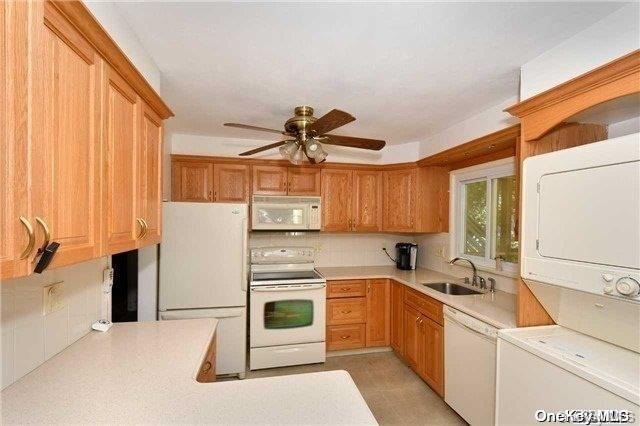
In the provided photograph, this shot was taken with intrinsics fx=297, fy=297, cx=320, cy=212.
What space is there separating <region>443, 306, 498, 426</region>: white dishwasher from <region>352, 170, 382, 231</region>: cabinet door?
4.62ft

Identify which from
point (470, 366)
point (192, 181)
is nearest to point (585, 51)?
point (470, 366)

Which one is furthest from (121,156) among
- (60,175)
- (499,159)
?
(499,159)

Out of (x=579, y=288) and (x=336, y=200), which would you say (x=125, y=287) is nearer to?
(x=336, y=200)

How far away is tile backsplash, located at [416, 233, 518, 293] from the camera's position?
9.06 ft

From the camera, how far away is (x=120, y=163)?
3.94 feet

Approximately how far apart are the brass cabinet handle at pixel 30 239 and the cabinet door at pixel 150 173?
74cm

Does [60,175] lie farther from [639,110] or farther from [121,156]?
[639,110]

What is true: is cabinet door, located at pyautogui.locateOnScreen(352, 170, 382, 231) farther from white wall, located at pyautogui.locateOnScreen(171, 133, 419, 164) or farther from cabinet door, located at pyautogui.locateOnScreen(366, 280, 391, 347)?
cabinet door, located at pyautogui.locateOnScreen(366, 280, 391, 347)

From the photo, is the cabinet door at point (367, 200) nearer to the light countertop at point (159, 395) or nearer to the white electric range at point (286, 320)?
the white electric range at point (286, 320)

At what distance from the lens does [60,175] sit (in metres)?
0.84

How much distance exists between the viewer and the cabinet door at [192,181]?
3.08 metres

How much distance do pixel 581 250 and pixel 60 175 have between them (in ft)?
6.40

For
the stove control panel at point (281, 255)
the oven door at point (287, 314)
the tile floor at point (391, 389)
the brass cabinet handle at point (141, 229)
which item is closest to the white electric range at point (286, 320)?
the oven door at point (287, 314)

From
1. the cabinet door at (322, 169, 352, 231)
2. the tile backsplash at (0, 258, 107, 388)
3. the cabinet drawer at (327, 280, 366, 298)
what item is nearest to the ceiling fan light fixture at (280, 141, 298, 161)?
the cabinet door at (322, 169, 352, 231)
